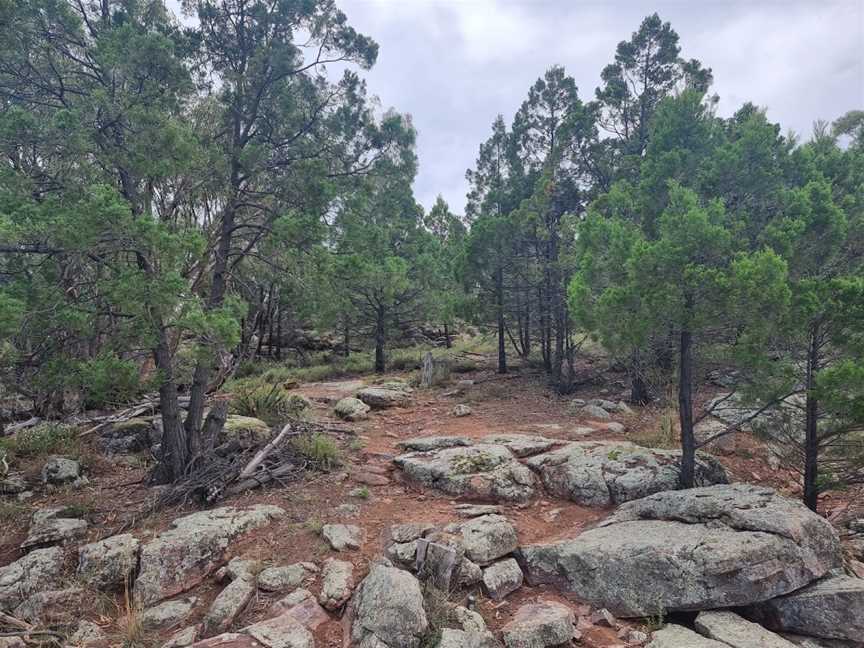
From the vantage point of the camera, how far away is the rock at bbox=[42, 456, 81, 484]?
658 cm

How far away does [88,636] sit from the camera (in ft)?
13.1

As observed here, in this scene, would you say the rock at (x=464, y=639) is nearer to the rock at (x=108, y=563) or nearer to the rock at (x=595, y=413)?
the rock at (x=108, y=563)

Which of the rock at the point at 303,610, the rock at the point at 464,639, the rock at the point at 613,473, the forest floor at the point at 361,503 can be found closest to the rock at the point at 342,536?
the forest floor at the point at 361,503

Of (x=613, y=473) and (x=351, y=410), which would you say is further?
(x=351, y=410)

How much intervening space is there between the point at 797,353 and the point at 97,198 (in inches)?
349

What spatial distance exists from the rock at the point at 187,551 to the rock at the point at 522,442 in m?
4.18

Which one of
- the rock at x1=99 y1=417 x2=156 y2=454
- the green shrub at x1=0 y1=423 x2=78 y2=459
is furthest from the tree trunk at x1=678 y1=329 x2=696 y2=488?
the green shrub at x1=0 y1=423 x2=78 y2=459

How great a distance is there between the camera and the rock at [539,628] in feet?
13.1

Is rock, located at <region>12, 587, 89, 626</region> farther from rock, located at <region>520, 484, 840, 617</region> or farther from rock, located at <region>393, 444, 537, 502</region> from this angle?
rock, located at <region>520, 484, 840, 617</region>

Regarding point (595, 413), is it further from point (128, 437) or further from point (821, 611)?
point (128, 437)

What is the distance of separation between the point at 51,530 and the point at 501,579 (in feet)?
17.2

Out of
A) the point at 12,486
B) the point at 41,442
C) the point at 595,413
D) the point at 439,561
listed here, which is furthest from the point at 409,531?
the point at 595,413

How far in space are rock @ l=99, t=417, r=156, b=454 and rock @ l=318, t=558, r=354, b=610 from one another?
4812 millimetres

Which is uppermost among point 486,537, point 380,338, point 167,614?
point 380,338
